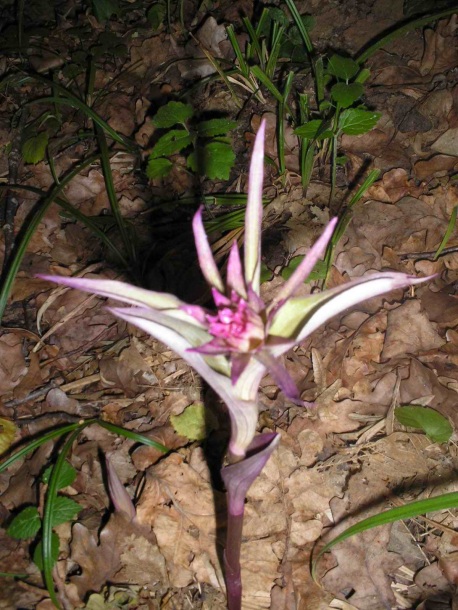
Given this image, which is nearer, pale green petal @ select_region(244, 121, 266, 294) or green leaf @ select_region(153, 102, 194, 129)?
pale green petal @ select_region(244, 121, 266, 294)

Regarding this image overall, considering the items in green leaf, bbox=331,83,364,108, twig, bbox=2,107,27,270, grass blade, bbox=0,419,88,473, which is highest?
green leaf, bbox=331,83,364,108

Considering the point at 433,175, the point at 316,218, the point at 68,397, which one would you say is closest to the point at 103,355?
the point at 68,397

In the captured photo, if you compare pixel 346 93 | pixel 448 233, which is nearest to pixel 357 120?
pixel 346 93

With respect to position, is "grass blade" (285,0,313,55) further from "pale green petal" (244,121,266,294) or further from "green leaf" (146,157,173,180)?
"pale green petal" (244,121,266,294)

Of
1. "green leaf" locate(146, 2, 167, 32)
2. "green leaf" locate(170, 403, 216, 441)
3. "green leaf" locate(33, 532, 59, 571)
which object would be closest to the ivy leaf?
"green leaf" locate(33, 532, 59, 571)

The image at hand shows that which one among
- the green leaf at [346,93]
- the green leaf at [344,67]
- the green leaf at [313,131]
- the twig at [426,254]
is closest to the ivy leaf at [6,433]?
the green leaf at [313,131]

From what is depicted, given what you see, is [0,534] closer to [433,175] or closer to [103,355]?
[103,355]

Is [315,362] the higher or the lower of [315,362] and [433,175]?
the lower
